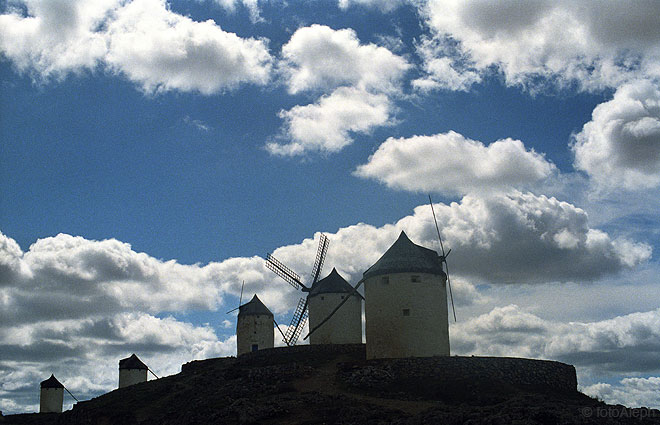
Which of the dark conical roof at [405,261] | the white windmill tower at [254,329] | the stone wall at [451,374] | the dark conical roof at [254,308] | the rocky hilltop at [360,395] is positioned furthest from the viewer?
the dark conical roof at [254,308]

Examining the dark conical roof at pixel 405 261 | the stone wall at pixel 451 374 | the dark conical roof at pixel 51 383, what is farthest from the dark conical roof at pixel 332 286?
the dark conical roof at pixel 51 383

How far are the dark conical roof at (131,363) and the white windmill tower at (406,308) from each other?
32.3 meters

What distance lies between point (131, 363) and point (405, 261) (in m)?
35.9

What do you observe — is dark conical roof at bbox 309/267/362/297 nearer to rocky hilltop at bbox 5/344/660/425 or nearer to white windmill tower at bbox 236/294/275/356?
white windmill tower at bbox 236/294/275/356

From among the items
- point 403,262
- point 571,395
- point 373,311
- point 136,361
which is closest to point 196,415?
point 373,311

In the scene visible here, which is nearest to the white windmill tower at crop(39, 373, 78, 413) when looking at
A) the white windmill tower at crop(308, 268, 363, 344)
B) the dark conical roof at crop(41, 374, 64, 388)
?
the dark conical roof at crop(41, 374, 64, 388)

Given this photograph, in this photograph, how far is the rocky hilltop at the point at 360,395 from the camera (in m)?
27.8

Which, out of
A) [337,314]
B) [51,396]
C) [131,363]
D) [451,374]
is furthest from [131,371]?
[451,374]

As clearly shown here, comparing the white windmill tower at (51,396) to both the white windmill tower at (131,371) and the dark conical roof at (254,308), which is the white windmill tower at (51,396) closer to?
the white windmill tower at (131,371)

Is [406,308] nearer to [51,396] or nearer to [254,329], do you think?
[254,329]

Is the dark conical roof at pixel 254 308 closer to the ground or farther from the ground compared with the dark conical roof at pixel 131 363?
farther from the ground

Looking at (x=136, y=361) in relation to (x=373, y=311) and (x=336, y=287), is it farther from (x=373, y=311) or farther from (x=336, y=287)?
(x=373, y=311)

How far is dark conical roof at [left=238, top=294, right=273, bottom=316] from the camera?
203 ft

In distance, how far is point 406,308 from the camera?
40906mm
